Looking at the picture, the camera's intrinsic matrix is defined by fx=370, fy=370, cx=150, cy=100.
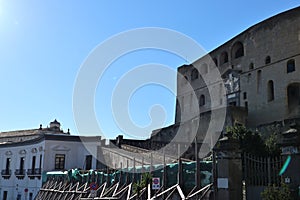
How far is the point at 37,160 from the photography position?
32.0 m

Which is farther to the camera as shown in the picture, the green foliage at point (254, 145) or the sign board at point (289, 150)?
the green foliage at point (254, 145)

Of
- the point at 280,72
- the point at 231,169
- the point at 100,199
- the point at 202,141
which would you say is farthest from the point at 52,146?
the point at 231,169

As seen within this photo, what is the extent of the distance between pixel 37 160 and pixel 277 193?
87.2 ft

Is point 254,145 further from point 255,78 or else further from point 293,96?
point 255,78

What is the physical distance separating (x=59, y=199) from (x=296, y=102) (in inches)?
804

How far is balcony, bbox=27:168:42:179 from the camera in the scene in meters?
30.5

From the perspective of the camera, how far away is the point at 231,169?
34.5 ft

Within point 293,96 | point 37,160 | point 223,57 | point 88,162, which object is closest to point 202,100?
point 223,57

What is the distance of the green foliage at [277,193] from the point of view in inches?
342

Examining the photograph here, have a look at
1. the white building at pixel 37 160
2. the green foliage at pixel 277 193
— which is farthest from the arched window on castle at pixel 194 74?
the green foliage at pixel 277 193

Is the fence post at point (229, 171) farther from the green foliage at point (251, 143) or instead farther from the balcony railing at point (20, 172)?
the balcony railing at point (20, 172)

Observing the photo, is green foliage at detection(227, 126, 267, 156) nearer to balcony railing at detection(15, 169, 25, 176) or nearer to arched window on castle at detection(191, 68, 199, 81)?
balcony railing at detection(15, 169, 25, 176)

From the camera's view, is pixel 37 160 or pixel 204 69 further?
pixel 204 69

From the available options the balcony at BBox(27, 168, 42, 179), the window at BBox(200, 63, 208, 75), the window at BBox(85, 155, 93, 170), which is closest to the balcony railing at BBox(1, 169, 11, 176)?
the balcony at BBox(27, 168, 42, 179)
